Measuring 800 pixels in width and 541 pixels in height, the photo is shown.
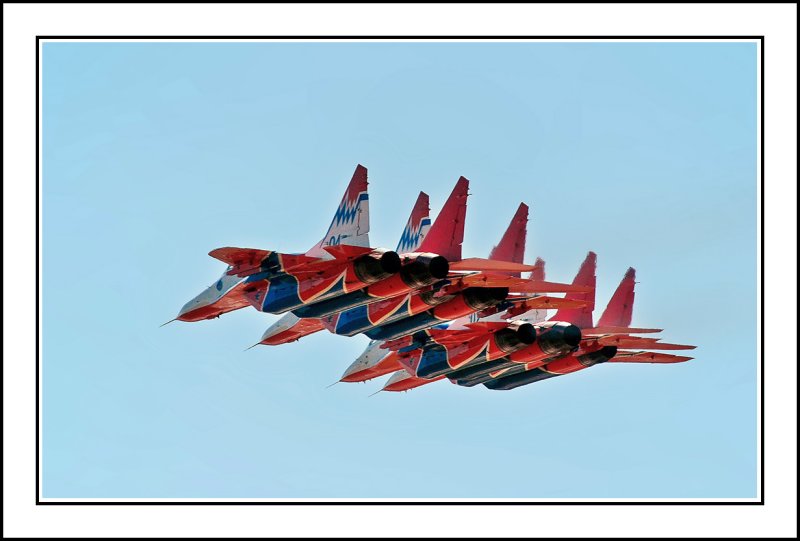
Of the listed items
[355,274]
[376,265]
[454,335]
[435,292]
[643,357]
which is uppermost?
[376,265]

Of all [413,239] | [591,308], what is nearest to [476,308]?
[413,239]

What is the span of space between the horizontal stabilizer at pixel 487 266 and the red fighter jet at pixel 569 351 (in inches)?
336

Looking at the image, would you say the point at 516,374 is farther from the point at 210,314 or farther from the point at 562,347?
the point at 210,314

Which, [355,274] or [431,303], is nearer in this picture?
[355,274]

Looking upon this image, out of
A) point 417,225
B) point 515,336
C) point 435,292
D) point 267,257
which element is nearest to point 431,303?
point 435,292

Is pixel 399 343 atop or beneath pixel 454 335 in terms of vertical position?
beneath

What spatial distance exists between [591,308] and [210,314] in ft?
52.0

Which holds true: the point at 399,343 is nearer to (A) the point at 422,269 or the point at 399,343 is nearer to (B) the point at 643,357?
(B) the point at 643,357

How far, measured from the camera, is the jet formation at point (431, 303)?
5650 cm

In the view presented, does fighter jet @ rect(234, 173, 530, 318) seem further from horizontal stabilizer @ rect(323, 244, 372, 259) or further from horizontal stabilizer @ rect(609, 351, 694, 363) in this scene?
horizontal stabilizer @ rect(609, 351, 694, 363)

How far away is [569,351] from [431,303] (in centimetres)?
725

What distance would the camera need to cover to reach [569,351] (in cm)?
6394

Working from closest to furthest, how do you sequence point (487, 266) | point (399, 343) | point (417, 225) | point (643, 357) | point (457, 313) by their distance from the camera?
point (487, 266)
point (457, 313)
point (417, 225)
point (399, 343)
point (643, 357)

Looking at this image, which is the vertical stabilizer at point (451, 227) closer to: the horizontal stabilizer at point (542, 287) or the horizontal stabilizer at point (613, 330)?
the horizontal stabilizer at point (542, 287)
